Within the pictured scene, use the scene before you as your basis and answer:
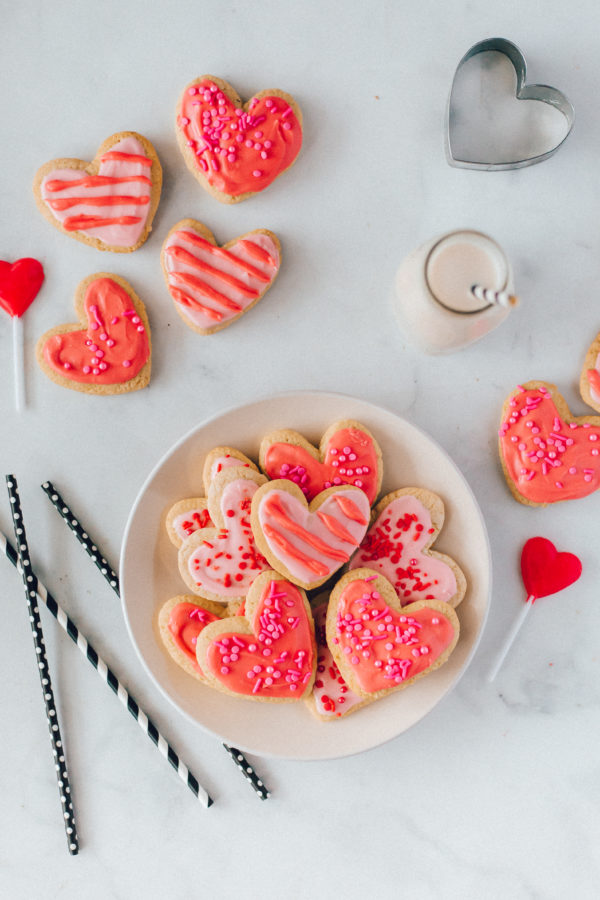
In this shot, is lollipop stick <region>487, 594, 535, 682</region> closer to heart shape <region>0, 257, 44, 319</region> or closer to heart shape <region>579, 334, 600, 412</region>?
heart shape <region>579, 334, 600, 412</region>

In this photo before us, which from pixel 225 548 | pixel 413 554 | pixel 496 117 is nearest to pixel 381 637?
pixel 413 554

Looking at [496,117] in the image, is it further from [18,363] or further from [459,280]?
[18,363]

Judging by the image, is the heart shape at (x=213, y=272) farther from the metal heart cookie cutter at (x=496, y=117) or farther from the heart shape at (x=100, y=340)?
the metal heart cookie cutter at (x=496, y=117)

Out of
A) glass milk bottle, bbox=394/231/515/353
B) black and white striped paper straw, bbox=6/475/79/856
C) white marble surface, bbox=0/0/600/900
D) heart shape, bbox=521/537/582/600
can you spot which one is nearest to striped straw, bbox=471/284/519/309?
glass milk bottle, bbox=394/231/515/353

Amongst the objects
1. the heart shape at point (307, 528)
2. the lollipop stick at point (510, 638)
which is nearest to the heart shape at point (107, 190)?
the heart shape at point (307, 528)

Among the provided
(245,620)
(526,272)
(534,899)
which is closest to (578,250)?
(526,272)

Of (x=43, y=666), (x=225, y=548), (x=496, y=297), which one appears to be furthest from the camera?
(x=43, y=666)

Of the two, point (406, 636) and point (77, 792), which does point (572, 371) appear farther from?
point (77, 792)
